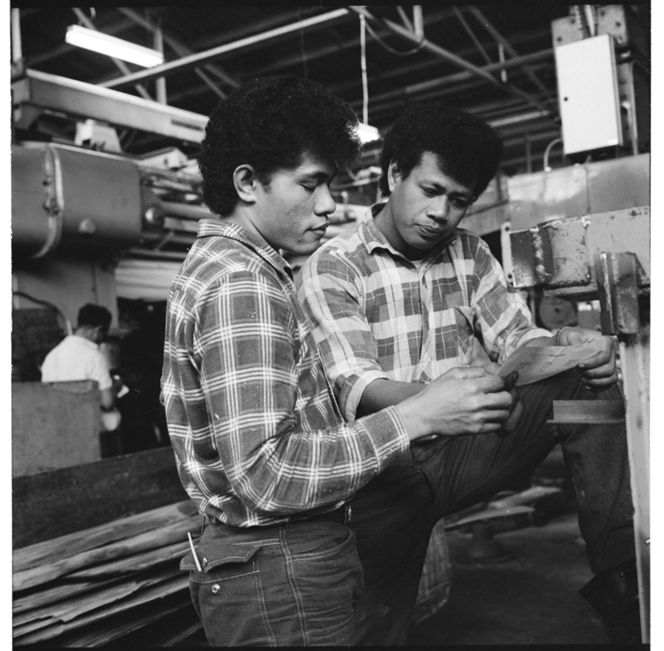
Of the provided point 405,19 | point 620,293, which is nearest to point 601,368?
point 620,293

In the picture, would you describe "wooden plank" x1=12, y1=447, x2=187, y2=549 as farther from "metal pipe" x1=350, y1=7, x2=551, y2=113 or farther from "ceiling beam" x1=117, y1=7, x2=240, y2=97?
"metal pipe" x1=350, y1=7, x2=551, y2=113

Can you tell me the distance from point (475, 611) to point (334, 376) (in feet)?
5.40

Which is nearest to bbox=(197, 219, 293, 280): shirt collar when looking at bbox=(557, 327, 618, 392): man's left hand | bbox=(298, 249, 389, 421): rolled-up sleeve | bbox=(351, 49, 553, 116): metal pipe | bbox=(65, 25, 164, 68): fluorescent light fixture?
bbox=(298, 249, 389, 421): rolled-up sleeve

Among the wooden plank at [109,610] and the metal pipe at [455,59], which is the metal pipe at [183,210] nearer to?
the metal pipe at [455,59]

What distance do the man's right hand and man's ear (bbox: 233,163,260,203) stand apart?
1.56ft

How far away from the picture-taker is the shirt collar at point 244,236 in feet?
4.20

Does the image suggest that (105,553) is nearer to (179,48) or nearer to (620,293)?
(620,293)

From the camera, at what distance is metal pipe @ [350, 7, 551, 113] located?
486 centimetres

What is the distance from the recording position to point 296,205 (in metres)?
1.33

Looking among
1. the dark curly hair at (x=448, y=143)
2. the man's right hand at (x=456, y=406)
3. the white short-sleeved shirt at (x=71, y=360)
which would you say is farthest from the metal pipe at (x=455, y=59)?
the man's right hand at (x=456, y=406)

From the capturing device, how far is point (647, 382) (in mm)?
1313

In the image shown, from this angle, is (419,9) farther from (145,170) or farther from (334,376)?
(334,376)

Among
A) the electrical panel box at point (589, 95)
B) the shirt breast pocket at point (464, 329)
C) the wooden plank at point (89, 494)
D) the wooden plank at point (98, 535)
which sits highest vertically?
the electrical panel box at point (589, 95)

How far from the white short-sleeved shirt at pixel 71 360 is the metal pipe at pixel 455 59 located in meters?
2.61
